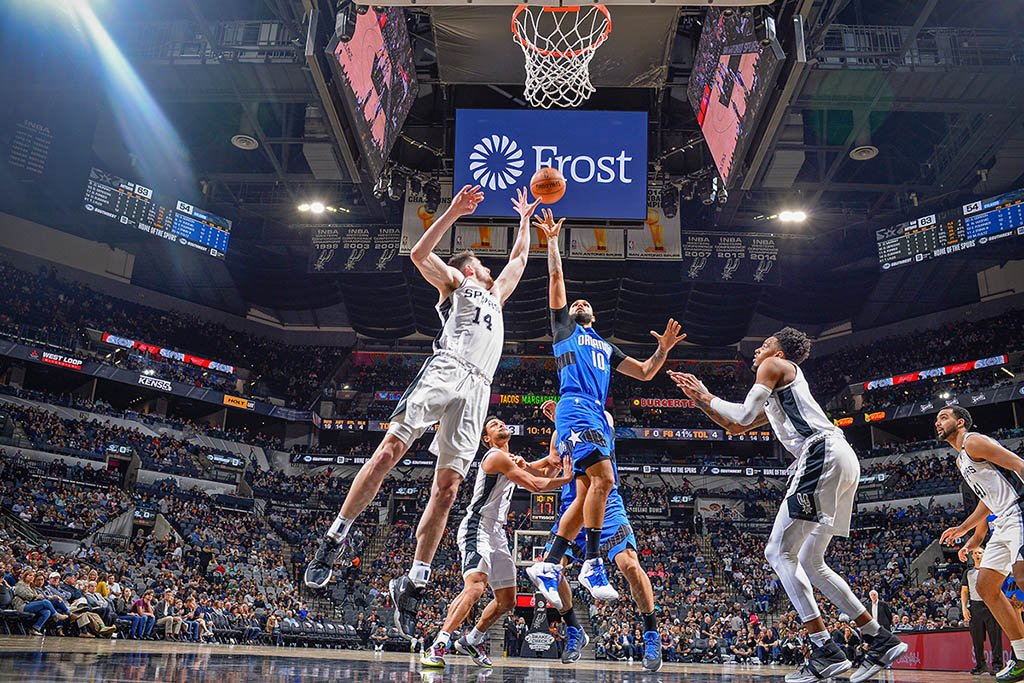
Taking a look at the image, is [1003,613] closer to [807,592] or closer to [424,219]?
[807,592]

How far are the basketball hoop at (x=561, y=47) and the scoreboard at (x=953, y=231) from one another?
10612 mm

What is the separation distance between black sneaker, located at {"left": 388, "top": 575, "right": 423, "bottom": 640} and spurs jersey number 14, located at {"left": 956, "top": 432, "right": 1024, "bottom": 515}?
15.3 feet

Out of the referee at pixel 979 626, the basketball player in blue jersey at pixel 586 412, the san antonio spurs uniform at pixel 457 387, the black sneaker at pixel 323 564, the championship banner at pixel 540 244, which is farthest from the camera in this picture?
the championship banner at pixel 540 244

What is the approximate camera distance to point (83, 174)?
19.8 metres

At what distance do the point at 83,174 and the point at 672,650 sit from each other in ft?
64.4

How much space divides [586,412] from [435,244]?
6.35ft

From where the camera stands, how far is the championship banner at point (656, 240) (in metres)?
18.8

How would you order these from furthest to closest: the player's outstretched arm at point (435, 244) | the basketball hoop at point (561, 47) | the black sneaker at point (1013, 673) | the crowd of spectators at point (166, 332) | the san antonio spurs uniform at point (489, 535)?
the crowd of spectators at point (166, 332) → the basketball hoop at point (561, 47) → the san antonio spurs uniform at point (489, 535) → the black sneaker at point (1013, 673) → the player's outstretched arm at point (435, 244)

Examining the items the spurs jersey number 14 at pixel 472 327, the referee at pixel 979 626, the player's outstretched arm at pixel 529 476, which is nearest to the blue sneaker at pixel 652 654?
the player's outstretched arm at pixel 529 476

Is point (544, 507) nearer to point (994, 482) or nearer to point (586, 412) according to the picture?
point (994, 482)

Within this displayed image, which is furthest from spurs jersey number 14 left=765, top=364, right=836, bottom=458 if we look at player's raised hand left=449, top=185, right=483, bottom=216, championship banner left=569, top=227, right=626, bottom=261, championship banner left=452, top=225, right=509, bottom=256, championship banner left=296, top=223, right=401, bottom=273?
championship banner left=296, top=223, right=401, bottom=273

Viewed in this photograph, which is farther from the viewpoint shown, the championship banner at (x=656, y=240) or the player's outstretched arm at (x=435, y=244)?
the championship banner at (x=656, y=240)

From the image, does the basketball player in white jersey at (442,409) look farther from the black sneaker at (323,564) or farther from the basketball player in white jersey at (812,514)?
the basketball player in white jersey at (812,514)

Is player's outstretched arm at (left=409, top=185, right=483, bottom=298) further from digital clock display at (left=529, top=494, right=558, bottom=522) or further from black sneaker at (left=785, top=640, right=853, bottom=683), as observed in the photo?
digital clock display at (left=529, top=494, right=558, bottom=522)
